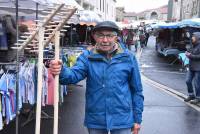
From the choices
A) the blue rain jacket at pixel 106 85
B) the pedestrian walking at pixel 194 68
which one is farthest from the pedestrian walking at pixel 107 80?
the pedestrian walking at pixel 194 68

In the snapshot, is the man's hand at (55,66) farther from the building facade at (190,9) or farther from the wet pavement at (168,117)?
the building facade at (190,9)

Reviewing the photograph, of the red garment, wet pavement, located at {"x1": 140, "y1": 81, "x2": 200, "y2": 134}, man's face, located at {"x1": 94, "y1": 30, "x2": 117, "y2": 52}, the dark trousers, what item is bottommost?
wet pavement, located at {"x1": 140, "y1": 81, "x2": 200, "y2": 134}

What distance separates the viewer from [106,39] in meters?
3.95

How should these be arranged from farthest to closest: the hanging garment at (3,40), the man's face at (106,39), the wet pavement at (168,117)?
1. the hanging garment at (3,40)
2. the wet pavement at (168,117)
3. the man's face at (106,39)

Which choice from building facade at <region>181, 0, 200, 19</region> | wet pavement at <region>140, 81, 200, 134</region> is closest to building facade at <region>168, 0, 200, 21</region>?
building facade at <region>181, 0, 200, 19</region>

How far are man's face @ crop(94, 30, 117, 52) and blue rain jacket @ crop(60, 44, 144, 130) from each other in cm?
8

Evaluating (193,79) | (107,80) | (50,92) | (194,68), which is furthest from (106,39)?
(193,79)

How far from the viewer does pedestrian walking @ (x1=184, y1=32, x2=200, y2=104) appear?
33.4 ft

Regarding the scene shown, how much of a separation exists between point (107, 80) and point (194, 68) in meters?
6.65

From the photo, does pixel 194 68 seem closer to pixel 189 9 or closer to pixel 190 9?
pixel 190 9

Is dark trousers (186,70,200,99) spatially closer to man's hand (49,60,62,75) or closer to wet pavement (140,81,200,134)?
wet pavement (140,81,200,134)

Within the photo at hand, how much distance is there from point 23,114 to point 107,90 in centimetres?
493

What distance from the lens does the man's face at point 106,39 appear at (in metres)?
3.96

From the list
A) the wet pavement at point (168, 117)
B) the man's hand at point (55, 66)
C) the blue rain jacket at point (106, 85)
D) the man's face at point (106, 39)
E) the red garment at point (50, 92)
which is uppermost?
the man's face at point (106, 39)
